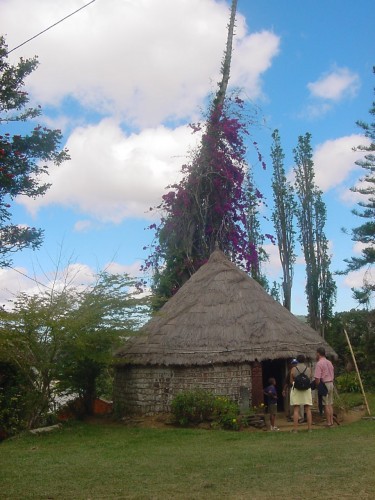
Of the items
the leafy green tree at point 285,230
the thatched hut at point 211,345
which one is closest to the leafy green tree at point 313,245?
the leafy green tree at point 285,230

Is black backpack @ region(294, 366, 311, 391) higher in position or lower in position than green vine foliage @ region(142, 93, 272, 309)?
lower

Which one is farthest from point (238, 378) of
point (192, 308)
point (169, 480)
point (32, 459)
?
point (169, 480)

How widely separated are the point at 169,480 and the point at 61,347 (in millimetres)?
7965

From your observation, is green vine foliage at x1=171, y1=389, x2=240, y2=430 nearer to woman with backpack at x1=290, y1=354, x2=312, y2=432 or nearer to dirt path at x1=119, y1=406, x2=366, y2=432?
dirt path at x1=119, y1=406, x2=366, y2=432

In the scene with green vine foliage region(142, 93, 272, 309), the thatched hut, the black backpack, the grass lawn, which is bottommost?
the grass lawn

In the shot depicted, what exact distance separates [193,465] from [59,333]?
22.0 feet

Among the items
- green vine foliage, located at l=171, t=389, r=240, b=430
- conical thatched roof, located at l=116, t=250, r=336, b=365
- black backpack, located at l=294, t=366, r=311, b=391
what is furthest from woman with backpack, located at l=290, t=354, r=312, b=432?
conical thatched roof, located at l=116, t=250, r=336, b=365

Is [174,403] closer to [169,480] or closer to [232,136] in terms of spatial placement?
[169,480]

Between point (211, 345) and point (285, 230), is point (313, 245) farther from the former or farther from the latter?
point (211, 345)

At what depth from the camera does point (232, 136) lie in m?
25.3

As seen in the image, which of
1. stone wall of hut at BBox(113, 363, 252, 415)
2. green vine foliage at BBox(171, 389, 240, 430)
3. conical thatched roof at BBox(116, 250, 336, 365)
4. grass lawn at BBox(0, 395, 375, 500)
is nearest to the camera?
grass lawn at BBox(0, 395, 375, 500)

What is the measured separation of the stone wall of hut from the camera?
16.0 meters

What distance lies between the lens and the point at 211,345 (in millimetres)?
16375

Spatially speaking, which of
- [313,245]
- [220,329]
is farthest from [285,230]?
[220,329]
